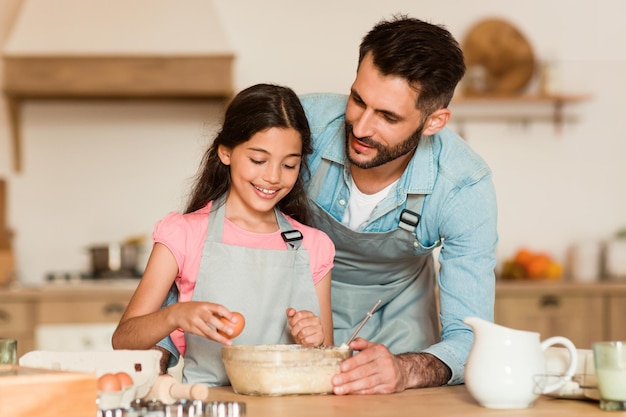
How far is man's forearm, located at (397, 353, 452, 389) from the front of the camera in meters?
1.79

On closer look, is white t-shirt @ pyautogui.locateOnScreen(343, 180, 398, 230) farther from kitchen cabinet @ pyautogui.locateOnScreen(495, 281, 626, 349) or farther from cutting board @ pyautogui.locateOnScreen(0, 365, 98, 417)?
kitchen cabinet @ pyautogui.locateOnScreen(495, 281, 626, 349)

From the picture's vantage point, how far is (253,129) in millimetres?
2072

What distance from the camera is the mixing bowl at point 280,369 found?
5.27ft

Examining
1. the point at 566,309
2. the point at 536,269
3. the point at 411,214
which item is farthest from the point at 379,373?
the point at 536,269

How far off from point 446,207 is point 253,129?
48 cm

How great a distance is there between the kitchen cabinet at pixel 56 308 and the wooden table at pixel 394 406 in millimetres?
2766

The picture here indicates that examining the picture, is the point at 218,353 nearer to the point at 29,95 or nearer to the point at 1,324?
the point at 1,324

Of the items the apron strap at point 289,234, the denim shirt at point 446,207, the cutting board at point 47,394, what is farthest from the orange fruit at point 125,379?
the denim shirt at point 446,207

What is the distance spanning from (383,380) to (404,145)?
2.19 ft

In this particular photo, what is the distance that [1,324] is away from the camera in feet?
14.2

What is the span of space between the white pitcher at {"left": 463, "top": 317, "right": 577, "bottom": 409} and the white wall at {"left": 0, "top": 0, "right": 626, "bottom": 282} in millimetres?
3405

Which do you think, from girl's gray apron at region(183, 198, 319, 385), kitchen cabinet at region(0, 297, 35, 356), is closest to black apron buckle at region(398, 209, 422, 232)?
girl's gray apron at region(183, 198, 319, 385)

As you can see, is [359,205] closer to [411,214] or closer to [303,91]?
[411,214]

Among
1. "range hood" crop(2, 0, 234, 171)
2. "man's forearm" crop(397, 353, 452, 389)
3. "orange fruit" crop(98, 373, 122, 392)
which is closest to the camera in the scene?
"orange fruit" crop(98, 373, 122, 392)
